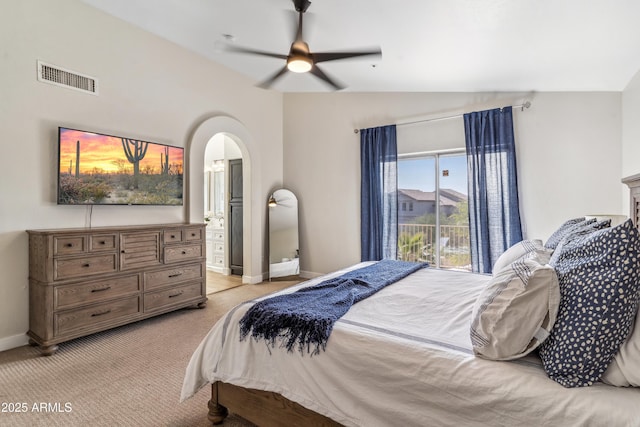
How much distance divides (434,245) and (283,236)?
2.35 m

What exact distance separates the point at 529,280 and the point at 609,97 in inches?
138

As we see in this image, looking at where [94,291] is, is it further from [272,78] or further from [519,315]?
[519,315]

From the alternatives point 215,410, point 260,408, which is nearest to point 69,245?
point 215,410

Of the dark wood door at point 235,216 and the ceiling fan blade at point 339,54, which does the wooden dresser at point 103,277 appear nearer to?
the dark wood door at point 235,216

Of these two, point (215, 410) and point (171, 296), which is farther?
point (171, 296)

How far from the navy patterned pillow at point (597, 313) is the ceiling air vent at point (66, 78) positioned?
407 centimetres

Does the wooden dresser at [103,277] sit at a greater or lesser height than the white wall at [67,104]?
lesser

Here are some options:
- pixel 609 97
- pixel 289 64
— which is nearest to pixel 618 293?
pixel 289 64

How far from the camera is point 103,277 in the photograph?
2912 mm

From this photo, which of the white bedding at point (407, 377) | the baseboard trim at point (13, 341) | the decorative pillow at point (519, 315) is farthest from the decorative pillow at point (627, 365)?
the baseboard trim at point (13, 341)

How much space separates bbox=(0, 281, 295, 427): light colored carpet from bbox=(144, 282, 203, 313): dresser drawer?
0.23 metres

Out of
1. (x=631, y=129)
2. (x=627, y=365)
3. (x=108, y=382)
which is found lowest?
(x=108, y=382)

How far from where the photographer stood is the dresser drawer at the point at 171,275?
328cm

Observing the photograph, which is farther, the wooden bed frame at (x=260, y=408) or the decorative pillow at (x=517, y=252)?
the decorative pillow at (x=517, y=252)
